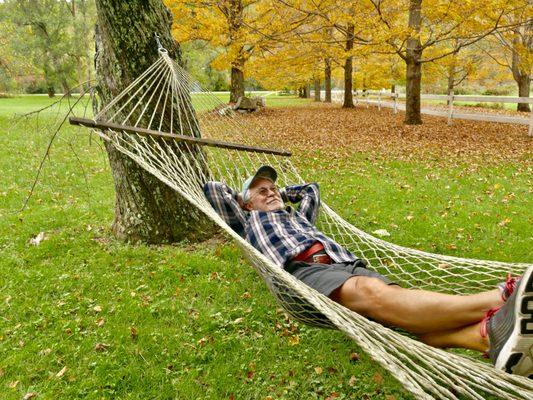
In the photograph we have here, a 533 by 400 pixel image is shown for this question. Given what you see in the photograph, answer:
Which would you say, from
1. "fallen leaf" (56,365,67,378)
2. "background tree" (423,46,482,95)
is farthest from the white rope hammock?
"background tree" (423,46,482,95)

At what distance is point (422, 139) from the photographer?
25.1 feet

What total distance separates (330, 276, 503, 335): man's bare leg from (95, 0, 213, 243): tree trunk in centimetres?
193

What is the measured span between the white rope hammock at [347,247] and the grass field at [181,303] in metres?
0.42

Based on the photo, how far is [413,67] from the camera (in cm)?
861

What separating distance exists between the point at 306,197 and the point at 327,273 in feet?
2.86

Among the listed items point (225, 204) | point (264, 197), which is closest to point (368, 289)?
point (264, 197)

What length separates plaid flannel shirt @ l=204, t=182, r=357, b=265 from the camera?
2.23m

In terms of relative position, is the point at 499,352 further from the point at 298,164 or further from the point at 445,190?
the point at 298,164

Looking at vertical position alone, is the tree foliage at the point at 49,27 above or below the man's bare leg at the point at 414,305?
above

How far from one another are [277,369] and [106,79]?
2410mm

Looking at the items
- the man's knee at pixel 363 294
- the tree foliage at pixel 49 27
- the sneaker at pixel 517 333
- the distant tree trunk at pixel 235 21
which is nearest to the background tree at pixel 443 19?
the distant tree trunk at pixel 235 21

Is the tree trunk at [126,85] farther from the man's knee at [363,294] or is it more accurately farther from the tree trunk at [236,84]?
the tree trunk at [236,84]

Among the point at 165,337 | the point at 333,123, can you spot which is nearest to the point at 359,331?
the point at 165,337

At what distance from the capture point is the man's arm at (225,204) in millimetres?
2639
